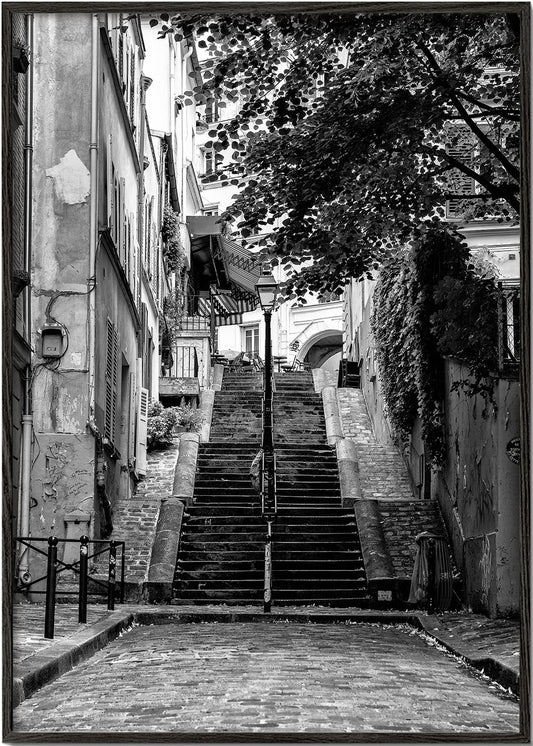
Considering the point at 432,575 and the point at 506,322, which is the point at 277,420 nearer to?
the point at 432,575

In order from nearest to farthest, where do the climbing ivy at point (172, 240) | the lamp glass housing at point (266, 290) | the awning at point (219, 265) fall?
1. the lamp glass housing at point (266, 290)
2. the climbing ivy at point (172, 240)
3. the awning at point (219, 265)

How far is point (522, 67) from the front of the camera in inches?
262

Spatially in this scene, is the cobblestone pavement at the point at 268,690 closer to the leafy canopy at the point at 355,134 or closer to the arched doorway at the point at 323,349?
the leafy canopy at the point at 355,134

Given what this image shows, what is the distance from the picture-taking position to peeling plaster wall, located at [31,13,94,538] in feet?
44.2

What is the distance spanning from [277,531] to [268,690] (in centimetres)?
976

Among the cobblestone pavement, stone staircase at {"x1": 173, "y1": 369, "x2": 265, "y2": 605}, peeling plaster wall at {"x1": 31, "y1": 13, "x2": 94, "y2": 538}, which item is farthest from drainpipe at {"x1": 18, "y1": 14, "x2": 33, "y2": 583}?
stone staircase at {"x1": 173, "y1": 369, "x2": 265, "y2": 605}

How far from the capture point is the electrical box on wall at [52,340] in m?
13.6

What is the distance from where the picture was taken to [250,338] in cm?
4581

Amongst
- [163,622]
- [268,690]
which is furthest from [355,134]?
[268,690]

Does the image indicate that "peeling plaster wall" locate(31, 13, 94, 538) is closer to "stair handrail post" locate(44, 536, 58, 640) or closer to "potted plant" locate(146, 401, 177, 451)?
"stair handrail post" locate(44, 536, 58, 640)

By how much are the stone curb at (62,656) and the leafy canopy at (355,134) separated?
12.9 feet

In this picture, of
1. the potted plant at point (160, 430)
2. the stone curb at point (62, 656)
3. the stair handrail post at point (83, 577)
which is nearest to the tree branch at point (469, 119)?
the stair handrail post at point (83, 577)

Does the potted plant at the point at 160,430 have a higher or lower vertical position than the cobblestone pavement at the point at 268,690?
higher

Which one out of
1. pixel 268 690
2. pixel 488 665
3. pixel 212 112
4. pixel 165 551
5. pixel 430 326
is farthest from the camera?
pixel 430 326
